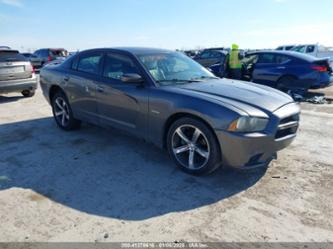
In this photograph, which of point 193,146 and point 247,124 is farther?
point 193,146

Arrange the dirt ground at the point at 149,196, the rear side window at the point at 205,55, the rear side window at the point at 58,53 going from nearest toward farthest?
the dirt ground at the point at 149,196
the rear side window at the point at 205,55
the rear side window at the point at 58,53

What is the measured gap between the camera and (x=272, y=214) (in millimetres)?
2963

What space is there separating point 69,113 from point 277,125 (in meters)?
3.91

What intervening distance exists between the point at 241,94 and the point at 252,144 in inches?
31.7

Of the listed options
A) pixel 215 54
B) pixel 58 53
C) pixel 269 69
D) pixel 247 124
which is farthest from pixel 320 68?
pixel 58 53

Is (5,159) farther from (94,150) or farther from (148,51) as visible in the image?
→ (148,51)

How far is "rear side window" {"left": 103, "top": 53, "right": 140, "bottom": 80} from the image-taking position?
4.39 m

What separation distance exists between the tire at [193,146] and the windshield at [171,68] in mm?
769

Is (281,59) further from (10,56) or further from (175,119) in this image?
(10,56)

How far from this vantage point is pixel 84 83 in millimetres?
5020

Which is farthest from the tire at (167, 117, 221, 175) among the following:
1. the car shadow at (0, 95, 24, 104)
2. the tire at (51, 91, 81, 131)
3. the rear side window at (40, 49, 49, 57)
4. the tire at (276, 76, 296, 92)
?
the rear side window at (40, 49, 49, 57)

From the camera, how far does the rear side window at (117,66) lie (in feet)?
14.4

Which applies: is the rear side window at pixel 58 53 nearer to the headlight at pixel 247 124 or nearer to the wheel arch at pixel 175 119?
the wheel arch at pixel 175 119

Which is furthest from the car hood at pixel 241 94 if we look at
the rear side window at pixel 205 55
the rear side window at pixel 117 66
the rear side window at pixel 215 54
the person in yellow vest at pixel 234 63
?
the rear side window at pixel 205 55
